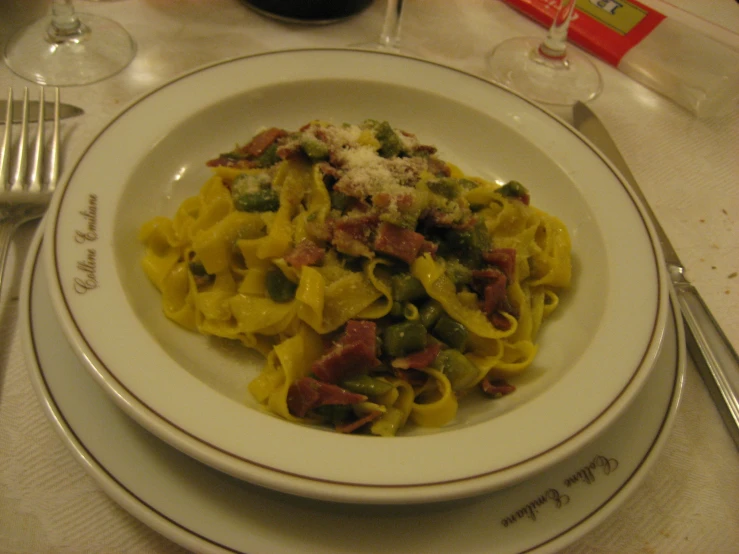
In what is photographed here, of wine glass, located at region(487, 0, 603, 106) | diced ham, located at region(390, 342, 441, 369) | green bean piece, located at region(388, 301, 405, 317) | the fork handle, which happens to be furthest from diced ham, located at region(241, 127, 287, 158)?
wine glass, located at region(487, 0, 603, 106)

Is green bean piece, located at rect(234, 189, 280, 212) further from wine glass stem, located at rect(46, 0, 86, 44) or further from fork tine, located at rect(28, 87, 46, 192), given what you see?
wine glass stem, located at rect(46, 0, 86, 44)

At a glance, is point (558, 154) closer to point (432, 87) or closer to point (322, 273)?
point (432, 87)

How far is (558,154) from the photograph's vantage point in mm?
2908

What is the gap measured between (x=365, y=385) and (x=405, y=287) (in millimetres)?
446

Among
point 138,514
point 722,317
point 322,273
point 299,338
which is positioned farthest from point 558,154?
point 138,514

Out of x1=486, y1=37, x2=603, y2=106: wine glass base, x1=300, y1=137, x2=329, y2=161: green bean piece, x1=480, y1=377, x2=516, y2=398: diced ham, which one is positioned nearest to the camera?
x1=480, y1=377, x2=516, y2=398: diced ham

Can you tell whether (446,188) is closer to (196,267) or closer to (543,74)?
(196,267)

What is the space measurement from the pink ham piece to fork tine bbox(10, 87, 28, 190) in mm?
1664

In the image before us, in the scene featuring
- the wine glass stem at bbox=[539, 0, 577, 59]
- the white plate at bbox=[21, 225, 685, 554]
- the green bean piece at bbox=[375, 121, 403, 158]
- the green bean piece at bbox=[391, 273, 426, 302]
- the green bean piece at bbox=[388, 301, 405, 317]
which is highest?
the wine glass stem at bbox=[539, 0, 577, 59]

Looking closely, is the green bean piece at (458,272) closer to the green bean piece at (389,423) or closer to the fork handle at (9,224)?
the green bean piece at (389,423)

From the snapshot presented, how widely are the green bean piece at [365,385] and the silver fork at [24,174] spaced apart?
4.99 feet

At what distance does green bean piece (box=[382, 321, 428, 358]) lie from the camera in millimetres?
2164

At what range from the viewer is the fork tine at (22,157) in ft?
8.58

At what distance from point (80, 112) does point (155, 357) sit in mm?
2001
